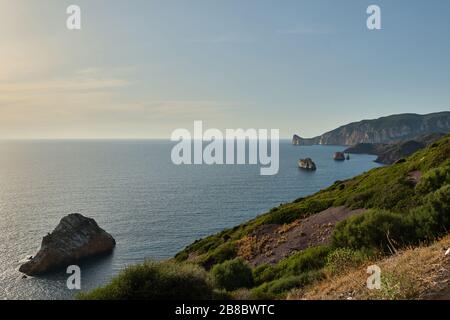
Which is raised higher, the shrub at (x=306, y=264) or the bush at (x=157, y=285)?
the bush at (x=157, y=285)

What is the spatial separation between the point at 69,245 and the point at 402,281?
73046mm

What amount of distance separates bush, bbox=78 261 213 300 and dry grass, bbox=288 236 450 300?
10.4 ft

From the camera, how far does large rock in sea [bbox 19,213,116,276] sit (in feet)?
220

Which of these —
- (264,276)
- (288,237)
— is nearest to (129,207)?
(288,237)

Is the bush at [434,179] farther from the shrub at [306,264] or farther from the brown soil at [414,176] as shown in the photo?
the shrub at [306,264]

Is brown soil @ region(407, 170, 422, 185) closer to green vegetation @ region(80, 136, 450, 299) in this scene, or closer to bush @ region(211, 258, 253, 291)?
green vegetation @ region(80, 136, 450, 299)

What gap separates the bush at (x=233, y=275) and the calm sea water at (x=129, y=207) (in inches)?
1735

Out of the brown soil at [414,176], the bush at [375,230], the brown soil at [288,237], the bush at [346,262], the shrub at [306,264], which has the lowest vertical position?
the brown soil at [288,237]

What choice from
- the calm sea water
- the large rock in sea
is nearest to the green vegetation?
the calm sea water

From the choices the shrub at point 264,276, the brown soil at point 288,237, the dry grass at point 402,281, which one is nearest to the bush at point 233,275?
the shrub at point 264,276

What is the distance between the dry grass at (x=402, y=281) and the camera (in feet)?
33.3

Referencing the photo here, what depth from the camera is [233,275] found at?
20.4 metres

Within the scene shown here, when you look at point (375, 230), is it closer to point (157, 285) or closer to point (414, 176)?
point (157, 285)
